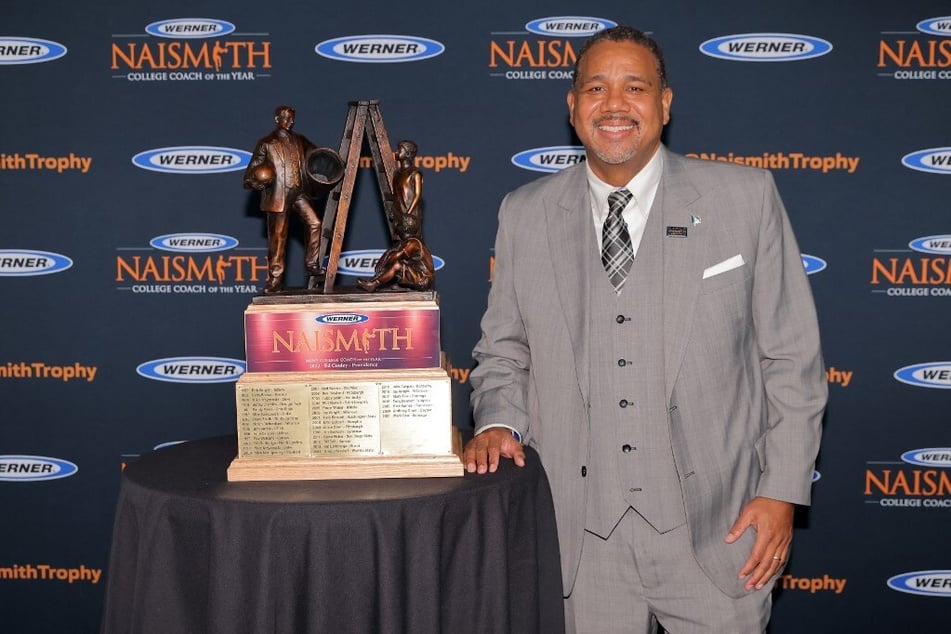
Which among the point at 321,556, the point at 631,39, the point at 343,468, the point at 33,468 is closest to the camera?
the point at 321,556

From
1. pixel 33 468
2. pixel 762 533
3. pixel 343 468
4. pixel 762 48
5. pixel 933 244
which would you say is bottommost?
pixel 33 468

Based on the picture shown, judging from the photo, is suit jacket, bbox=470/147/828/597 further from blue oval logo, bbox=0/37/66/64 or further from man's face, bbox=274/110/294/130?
blue oval logo, bbox=0/37/66/64

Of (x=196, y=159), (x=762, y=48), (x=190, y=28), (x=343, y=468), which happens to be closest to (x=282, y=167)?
(x=343, y=468)

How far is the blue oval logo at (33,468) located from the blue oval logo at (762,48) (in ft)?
8.69

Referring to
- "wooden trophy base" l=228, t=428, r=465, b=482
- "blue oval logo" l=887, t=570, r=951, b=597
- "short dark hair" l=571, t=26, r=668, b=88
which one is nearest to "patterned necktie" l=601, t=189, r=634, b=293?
"short dark hair" l=571, t=26, r=668, b=88

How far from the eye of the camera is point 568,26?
2.98m

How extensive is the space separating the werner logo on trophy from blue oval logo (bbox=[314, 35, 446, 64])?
1122 millimetres

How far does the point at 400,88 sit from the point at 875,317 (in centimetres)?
179

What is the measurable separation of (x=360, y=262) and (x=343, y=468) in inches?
52.5

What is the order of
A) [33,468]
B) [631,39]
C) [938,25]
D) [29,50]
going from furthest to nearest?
[33,468] < [29,50] < [938,25] < [631,39]

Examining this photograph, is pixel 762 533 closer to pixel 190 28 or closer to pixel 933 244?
pixel 933 244

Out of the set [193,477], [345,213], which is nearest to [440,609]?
[193,477]

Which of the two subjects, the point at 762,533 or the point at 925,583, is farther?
the point at 925,583

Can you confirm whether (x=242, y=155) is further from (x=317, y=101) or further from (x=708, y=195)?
(x=708, y=195)
